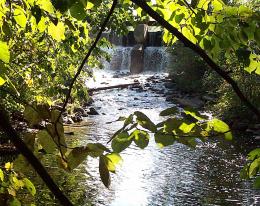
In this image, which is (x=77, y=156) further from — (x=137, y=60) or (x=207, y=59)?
(x=137, y=60)

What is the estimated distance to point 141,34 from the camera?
3491cm

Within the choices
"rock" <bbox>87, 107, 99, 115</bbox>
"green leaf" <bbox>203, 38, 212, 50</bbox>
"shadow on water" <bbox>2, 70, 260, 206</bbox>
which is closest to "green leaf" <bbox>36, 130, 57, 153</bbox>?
"green leaf" <bbox>203, 38, 212, 50</bbox>

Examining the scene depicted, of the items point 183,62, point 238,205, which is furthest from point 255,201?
point 183,62

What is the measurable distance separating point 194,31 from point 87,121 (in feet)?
54.4

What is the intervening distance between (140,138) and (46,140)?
0.25 metres

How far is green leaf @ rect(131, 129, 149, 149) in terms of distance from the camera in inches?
44.7

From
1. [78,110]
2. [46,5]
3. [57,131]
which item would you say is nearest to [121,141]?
[57,131]

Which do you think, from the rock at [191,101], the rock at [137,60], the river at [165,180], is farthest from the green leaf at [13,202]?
the rock at [137,60]

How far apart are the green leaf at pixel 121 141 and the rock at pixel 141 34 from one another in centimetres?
3403

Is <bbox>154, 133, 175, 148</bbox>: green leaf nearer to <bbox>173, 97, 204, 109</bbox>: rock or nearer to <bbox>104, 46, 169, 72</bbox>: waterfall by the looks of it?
<bbox>173, 97, 204, 109</bbox>: rock

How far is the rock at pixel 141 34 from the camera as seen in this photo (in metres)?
34.9

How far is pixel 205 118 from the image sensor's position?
1170mm

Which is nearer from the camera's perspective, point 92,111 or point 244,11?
point 244,11

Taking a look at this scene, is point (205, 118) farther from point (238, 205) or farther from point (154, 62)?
point (154, 62)
